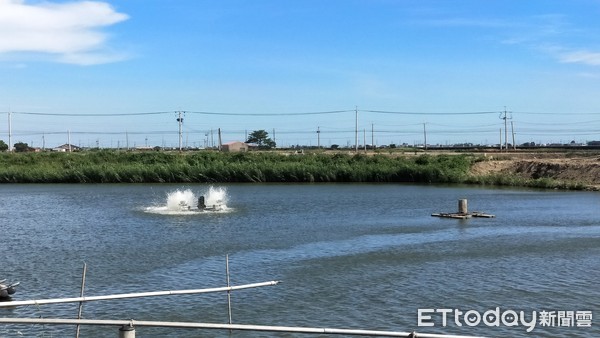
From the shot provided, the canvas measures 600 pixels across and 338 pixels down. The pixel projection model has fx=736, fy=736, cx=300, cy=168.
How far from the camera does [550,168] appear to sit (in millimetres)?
69188

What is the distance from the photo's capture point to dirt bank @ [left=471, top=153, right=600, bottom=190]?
63781 millimetres

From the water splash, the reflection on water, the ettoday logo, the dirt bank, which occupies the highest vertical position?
the dirt bank

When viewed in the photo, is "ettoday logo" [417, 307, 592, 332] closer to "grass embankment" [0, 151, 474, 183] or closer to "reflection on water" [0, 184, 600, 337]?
"reflection on water" [0, 184, 600, 337]

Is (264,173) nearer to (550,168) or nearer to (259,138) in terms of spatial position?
(550,168)

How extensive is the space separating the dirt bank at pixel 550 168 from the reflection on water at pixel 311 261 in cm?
1912

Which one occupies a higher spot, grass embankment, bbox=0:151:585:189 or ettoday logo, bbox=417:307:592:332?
grass embankment, bbox=0:151:585:189

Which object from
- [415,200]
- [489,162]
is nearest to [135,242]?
[415,200]

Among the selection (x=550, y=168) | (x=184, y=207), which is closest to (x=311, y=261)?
(x=184, y=207)

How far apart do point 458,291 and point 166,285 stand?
7.55 meters

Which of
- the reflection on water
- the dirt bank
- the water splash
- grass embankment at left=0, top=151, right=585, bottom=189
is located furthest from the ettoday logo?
grass embankment at left=0, top=151, right=585, bottom=189

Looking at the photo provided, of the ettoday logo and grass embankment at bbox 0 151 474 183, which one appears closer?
the ettoday logo

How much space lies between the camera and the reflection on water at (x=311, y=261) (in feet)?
53.5

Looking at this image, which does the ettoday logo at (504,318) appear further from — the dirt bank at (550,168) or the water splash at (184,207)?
the dirt bank at (550,168)

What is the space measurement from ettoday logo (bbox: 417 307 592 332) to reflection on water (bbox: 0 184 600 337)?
0.89ft
